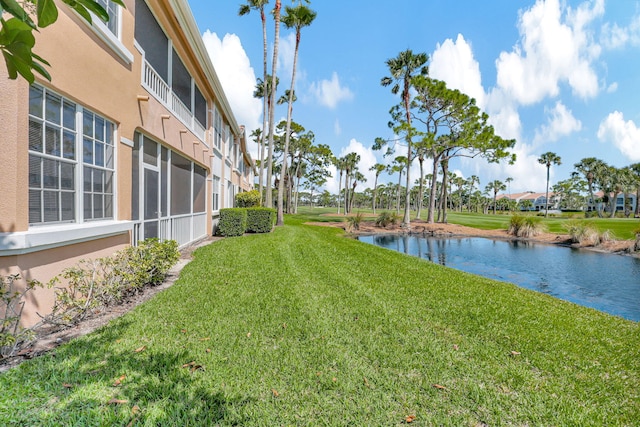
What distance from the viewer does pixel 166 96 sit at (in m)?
8.28

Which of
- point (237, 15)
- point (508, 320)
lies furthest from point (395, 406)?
point (237, 15)

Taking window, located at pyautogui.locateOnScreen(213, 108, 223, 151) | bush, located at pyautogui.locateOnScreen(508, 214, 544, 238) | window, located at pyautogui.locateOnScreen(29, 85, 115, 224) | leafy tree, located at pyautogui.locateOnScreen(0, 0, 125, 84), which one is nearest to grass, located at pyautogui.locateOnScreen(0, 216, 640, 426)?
window, located at pyautogui.locateOnScreen(29, 85, 115, 224)

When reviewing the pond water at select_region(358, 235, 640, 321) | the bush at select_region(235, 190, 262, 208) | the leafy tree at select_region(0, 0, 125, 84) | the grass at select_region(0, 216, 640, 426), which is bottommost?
the pond water at select_region(358, 235, 640, 321)

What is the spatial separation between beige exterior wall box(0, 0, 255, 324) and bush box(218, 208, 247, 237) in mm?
A: 5130

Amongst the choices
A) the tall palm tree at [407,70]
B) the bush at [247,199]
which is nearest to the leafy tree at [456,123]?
the tall palm tree at [407,70]

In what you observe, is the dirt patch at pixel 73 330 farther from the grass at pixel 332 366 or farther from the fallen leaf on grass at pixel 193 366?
the fallen leaf on grass at pixel 193 366

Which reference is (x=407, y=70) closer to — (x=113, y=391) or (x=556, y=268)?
(x=556, y=268)

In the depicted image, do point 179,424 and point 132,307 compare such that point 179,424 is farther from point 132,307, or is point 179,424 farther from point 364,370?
point 132,307

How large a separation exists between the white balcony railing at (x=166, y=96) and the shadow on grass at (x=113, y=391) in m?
5.89

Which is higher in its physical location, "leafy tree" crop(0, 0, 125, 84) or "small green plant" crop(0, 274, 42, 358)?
"leafy tree" crop(0, 0, 125, 84)

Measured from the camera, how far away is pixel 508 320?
15.5 feet

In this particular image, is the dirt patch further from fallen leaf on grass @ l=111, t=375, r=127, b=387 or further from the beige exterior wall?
fallen leaf on grass @ l=111, t=375, r=127, b=387

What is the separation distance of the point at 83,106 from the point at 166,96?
4.28 m

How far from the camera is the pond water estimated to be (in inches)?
303
